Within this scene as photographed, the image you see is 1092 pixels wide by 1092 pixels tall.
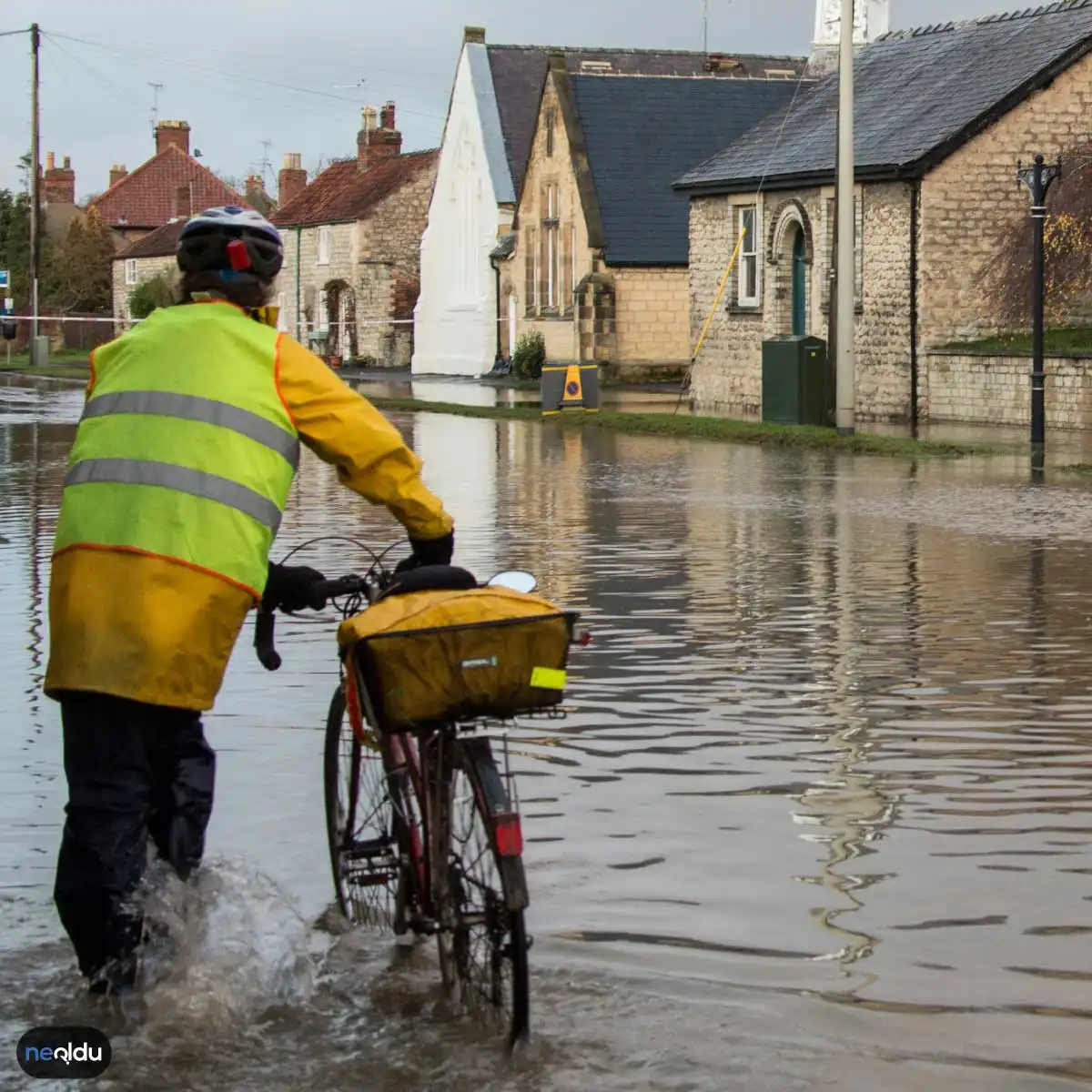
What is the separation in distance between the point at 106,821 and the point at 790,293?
33.1 meters

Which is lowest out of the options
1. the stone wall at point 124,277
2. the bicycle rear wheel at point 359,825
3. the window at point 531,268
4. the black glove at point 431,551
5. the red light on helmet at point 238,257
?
the bicycle rear wheel at point 359,825

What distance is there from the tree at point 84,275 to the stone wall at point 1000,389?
55242 mm

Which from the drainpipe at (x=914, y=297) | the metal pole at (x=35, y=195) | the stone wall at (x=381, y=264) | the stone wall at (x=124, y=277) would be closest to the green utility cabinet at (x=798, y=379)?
the drainpipe at (x=914, y=297)

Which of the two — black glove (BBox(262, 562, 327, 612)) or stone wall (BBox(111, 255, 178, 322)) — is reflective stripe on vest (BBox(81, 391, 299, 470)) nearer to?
black glove (BBox(262, 562, 327, 612))

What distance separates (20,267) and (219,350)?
278ft

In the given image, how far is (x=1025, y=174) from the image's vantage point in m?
25.0

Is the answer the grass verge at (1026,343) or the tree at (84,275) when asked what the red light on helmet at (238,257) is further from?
the tree at (84,275)

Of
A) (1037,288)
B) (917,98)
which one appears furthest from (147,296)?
(1037,288)

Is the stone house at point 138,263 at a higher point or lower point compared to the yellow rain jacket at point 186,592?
higher

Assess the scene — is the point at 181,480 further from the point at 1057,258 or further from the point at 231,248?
the point at 1057,258

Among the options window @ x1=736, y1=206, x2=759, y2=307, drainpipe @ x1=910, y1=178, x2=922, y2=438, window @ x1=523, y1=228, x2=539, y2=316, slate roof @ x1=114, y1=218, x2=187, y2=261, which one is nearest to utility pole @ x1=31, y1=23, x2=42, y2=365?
slate roof @ x1=114, y1=218, x2=187, y2=261

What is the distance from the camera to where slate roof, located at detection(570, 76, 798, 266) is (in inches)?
1914

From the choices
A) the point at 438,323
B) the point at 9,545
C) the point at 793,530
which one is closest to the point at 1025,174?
the point at 793,530

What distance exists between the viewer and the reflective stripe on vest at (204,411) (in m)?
5.30
